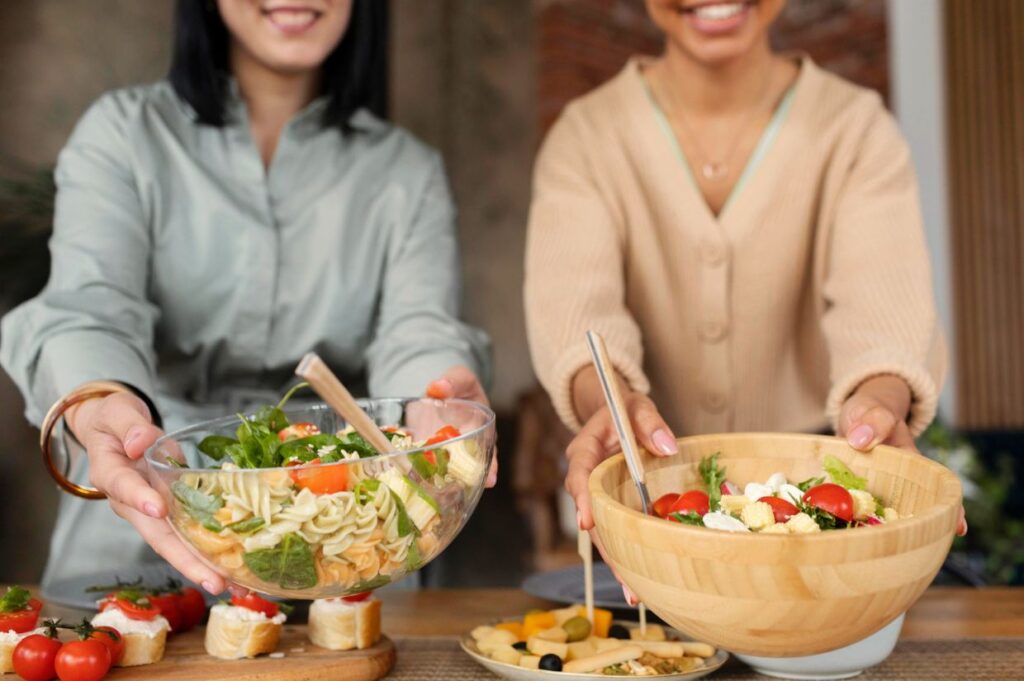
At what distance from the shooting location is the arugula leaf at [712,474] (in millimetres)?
1111

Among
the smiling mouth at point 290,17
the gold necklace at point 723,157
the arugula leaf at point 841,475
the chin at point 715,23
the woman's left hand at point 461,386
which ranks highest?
the smiling mouth at point 290,17

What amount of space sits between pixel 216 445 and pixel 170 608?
28cm

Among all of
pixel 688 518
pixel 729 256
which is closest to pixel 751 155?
pixel 729 256

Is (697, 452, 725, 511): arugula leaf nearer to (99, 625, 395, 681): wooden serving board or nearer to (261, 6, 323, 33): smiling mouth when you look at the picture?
(99, 625, 395, 681): wooden serving board

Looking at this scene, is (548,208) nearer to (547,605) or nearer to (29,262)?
(547,605)

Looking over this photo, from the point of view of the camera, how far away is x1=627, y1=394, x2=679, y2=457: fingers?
3.67ft

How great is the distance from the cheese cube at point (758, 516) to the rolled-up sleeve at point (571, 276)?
581 millimetres

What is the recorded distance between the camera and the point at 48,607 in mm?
1434

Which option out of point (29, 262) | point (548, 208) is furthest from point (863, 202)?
point (29, 262)

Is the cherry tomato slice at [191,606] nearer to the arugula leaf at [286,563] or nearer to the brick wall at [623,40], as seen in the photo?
the arugula leaf at [286,563]

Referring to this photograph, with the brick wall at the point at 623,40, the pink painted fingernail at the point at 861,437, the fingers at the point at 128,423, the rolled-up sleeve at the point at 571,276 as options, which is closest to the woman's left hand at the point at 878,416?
the pink painted fingernail at the point at 861,437

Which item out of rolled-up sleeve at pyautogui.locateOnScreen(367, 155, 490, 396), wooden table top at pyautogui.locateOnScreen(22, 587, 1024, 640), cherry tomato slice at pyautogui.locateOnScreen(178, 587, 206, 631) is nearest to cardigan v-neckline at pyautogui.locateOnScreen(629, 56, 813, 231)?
rolled-up sleeve at pyautogui.locateOnScreen(367, 155, 490, 396)

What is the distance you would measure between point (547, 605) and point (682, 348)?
0.60 meters

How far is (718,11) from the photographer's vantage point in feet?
5.32
